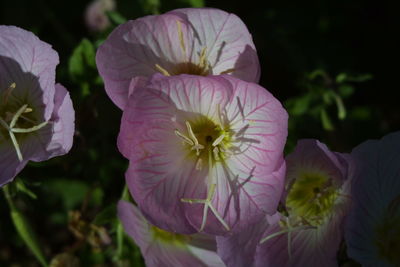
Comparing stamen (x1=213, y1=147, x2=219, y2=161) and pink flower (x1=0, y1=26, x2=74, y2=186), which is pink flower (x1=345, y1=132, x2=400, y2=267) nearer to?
stamen (x1=213, y1=147, x2=219, y2=161)

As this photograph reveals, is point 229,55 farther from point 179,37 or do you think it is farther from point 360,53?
point 360,53

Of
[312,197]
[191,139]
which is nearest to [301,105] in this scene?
[312,197]

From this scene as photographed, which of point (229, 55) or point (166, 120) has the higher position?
point (229, 55)

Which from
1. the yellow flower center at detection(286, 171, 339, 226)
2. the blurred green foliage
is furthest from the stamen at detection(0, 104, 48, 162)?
the yellow flower center at detection(286, 171, 339, 226)

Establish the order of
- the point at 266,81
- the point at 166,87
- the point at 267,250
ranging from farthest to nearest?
the point at 266,81 < the point at 267,250 < the point at 166,87

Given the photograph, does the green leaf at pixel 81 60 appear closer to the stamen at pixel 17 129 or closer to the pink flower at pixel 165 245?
the stamen at pixel 17 129

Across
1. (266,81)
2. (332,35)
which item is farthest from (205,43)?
(332,35)
